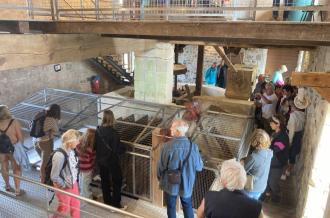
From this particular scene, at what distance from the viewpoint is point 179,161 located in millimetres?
3307

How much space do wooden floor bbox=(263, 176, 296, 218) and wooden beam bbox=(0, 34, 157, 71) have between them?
11.4ft

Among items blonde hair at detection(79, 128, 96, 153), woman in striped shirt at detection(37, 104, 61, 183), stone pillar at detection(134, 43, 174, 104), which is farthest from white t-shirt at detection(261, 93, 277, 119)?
woman in striped shirt at detection(37, 104, 61, 183)

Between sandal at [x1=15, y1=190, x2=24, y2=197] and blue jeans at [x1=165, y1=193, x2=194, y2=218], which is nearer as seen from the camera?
blue jeans at [x1=165, y1=193, x2=194, y2=218]

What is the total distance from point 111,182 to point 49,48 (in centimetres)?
213

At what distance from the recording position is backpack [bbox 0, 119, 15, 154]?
4.01 metres

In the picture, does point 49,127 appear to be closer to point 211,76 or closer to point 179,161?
point 179,161

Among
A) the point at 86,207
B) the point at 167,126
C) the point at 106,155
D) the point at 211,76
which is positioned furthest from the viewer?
the point at 211,76

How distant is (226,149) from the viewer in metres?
4.96

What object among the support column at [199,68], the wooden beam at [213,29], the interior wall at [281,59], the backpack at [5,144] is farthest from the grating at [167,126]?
the interior wall at [281,59]

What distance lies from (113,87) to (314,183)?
8451mm

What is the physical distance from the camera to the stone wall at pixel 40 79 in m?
7.05

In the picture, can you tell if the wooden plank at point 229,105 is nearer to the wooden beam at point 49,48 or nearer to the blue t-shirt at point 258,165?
the wooden beam at point 49,48

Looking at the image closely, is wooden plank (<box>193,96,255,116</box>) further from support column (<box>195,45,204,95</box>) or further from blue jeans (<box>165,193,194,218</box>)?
blue jeans (<box>165,193,194,218</box>)

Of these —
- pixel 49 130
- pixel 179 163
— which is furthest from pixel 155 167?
pixel 49 130
